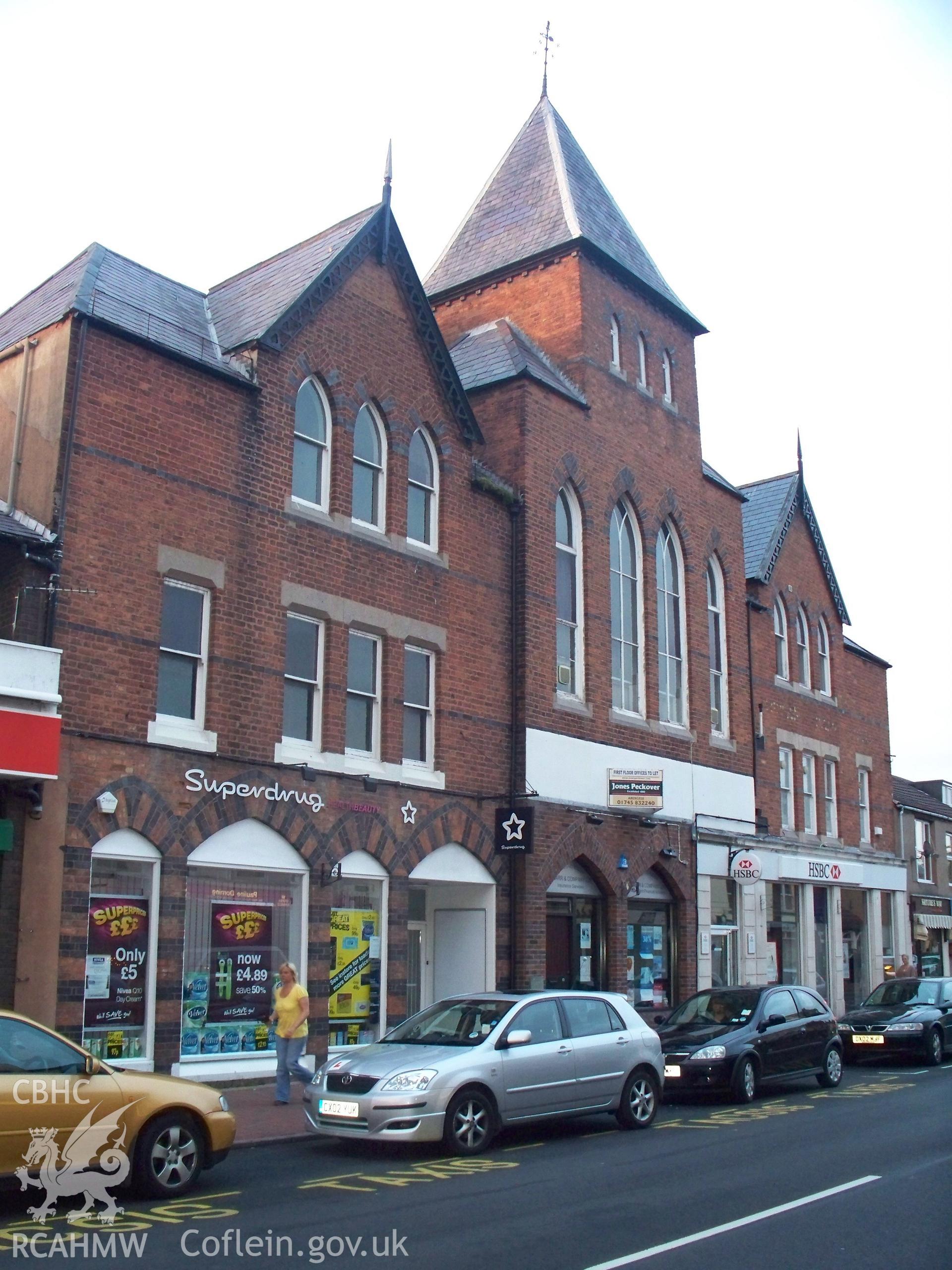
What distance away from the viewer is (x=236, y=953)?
53.8ft

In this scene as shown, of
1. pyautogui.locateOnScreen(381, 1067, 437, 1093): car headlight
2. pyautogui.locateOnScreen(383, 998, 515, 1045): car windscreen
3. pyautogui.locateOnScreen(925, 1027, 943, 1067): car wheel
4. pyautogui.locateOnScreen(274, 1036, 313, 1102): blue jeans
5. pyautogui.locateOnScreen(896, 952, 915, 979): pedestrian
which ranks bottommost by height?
pyautogui.locateOnScreen(925, 1027, 943, 1067): car wheel

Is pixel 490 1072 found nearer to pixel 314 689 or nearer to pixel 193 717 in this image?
pixel 193 717

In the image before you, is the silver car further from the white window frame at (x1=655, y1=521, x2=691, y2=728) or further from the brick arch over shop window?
the white window frame at (x1=655, y1=521, x2=691, y2=728)

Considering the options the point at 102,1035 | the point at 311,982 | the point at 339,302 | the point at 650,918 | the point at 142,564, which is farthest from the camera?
the point at 650,918

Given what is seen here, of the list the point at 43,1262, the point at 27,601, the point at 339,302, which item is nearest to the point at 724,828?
the point at 339,302

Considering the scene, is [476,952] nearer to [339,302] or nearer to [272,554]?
[272,554]

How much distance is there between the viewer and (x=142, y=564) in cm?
1577

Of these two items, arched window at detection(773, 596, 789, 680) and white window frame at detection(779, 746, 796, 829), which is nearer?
white window frame at detection(779, 746, 796, 829)

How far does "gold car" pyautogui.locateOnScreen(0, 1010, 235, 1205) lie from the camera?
8.68m

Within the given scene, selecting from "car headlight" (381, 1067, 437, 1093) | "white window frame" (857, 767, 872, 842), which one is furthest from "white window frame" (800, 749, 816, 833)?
"car headlight" (381, 1067, 437, 1093)

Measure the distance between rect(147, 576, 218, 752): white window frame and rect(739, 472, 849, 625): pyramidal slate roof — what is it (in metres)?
16.3

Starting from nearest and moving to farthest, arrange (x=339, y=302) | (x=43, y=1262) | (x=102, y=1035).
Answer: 1. (x=43, y=1262)
2. (x=102, y=1035)
3. (x=339, y=302)

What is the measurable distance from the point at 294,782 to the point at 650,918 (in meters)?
9.47

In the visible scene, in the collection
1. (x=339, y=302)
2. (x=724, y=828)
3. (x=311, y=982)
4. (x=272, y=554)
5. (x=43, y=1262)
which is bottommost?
(x=43, y=1262)
